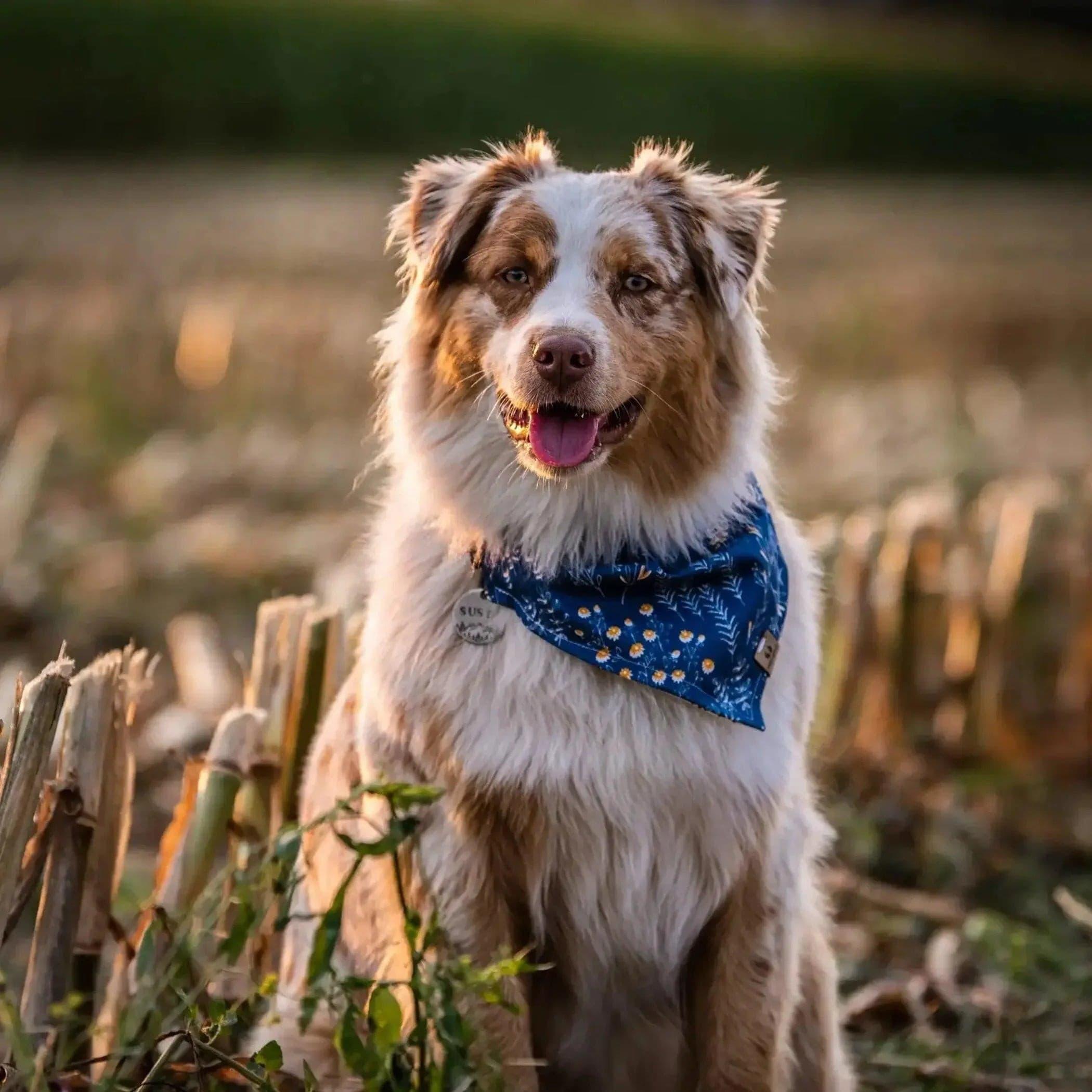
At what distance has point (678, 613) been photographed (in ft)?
11.0

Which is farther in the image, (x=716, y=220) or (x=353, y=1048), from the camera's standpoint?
(x=716, y=220)

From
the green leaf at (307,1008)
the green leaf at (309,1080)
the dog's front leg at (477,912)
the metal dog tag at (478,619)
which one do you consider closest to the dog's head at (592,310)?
the metal dog tag at (478,619)

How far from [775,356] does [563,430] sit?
28.6ft

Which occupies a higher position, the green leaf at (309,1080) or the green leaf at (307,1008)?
the green leaf at (307,1008)

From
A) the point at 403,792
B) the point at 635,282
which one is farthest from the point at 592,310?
the point at 403,792

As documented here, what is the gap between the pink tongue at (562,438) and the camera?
3.25 m

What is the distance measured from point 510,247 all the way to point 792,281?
9791 mm

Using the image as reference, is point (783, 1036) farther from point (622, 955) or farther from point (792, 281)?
point (792, 281)

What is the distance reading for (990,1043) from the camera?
413cm

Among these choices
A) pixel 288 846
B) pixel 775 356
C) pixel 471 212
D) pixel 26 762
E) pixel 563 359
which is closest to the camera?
pixel 288 846

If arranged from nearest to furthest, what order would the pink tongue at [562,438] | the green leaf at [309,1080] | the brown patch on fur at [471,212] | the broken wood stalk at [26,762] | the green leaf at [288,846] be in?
the green leaf at [288,846] < the green leaf at [309,1080] < the broken wood stalk at [26,762] < the pink tongue at [562,438] < the brown patch on fur at [471,212]

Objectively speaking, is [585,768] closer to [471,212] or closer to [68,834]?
[68,834]

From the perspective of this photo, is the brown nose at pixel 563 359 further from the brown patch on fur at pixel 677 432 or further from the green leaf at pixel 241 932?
the green leaf at pixel 241 932

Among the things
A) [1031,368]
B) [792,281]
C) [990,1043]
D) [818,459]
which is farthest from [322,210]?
[990,1043]
